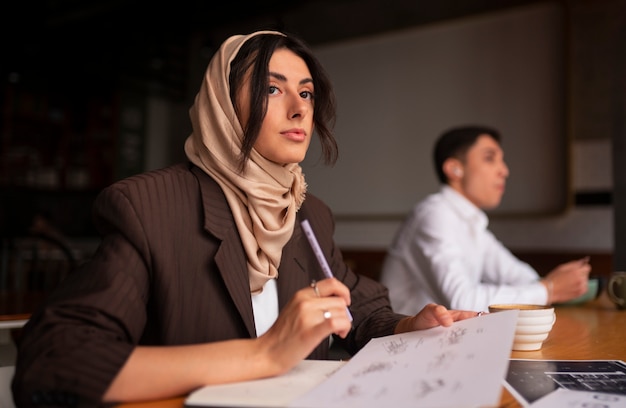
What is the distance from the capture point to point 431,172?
4.81 m

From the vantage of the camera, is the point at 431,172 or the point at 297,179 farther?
the point at 431,172

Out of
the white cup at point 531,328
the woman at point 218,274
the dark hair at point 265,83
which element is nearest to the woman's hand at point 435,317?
the woman at point 218,274

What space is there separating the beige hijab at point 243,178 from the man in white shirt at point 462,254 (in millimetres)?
847

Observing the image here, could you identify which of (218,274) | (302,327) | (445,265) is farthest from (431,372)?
(445,265)

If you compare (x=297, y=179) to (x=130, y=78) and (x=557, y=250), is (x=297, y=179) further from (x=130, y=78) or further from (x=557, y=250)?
(x=130, y=78)

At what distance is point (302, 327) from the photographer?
79 cm

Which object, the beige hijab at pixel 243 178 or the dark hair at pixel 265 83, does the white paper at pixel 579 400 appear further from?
the dark hair at pixel 265 83

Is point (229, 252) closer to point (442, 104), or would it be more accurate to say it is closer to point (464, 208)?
point (464, 208)

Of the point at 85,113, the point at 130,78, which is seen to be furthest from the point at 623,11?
the point at 85,113

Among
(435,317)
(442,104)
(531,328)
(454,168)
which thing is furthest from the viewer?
(442,104)

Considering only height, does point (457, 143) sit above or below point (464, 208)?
above

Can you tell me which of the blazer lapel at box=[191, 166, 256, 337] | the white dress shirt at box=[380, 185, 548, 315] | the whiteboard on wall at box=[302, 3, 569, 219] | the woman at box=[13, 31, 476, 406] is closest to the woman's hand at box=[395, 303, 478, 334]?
the woman at box=[13, 31, 476, 406]

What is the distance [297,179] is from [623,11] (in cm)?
243

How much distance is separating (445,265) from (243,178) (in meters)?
1.04
